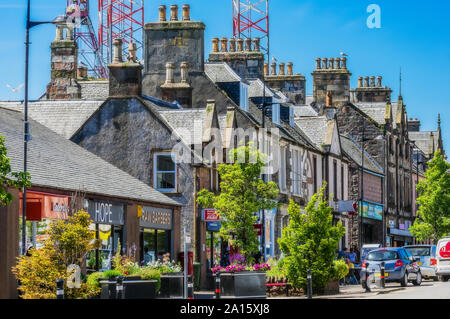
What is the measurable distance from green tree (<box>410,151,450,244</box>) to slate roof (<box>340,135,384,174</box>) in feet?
12.3

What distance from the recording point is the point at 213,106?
4259cm

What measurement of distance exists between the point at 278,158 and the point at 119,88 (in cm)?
1042

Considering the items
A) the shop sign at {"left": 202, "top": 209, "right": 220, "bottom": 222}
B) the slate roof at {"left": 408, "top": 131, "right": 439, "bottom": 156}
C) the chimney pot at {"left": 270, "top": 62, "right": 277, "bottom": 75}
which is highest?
the chimney pot at {"left": 270, "top": 62, "right": 277, "bottom": 75}

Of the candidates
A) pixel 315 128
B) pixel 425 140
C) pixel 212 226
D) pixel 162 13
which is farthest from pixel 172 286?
pixel 425 140

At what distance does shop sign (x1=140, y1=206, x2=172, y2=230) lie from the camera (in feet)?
123

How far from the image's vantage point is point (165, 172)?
138 feet

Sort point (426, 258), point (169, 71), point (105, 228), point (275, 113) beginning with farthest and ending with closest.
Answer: point (275, 113) → point (169, 71) → point (426, 258) → point (105, 228)

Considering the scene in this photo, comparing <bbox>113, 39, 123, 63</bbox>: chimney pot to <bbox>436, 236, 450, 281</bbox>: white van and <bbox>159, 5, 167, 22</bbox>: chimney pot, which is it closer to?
<bbox>159, 5, 167, 22</bbox>: chimney pot

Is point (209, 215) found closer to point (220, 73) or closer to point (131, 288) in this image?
point (220, 73)

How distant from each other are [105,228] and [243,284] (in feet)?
22.5

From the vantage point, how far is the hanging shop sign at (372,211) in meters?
65.6

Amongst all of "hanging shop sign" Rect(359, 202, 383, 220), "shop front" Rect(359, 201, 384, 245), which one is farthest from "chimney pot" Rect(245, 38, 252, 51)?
"shop front" Rect(359, 201, 384, 245)

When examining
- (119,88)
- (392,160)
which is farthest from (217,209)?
(392,160)

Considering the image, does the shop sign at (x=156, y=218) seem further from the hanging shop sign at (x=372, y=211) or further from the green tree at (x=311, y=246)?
the hanging shop sign at (x=372, y=211)
